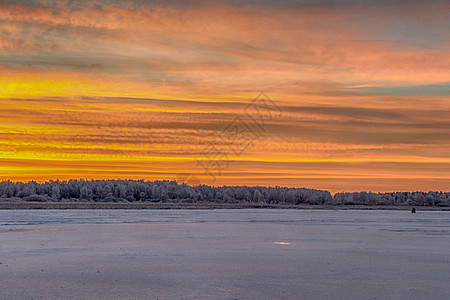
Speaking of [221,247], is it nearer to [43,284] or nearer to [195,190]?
[43,284]

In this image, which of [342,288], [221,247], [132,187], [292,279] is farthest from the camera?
[132,187]

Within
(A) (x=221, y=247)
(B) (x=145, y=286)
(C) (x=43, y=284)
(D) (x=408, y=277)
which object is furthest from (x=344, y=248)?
(C) (x=43, y=284)

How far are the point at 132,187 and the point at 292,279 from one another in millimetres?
153037

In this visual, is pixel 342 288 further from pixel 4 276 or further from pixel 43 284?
pixel 4 276

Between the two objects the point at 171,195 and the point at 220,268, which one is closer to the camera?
the point at 220,268

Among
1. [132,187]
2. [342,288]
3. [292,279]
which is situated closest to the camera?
[342,288]

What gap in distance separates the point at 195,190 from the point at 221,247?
501ft

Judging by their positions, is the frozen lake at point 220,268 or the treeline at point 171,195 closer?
the frozen lake at point 220,268

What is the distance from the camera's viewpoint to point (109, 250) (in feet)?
69.4

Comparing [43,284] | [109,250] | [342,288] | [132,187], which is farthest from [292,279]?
[132,187]

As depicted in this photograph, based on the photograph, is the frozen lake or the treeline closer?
the frozen lake

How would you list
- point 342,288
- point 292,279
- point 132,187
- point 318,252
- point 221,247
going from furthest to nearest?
point 132,187 → point 221,247 → point 318,252 → point 292,279 → point 342,288

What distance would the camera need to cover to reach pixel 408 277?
603 inches

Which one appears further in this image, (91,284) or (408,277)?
(408,277)
